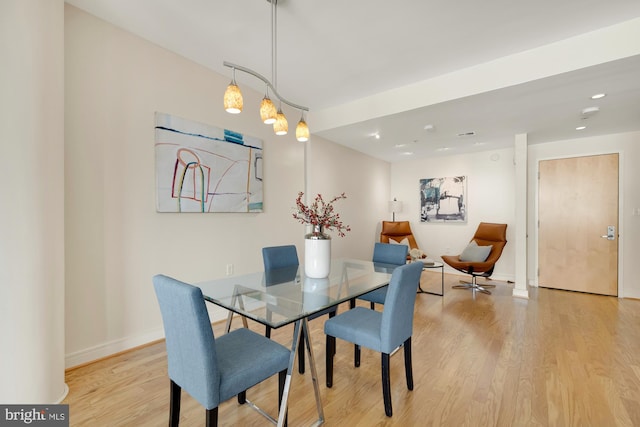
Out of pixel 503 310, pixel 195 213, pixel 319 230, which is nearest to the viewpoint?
pixel 319 230

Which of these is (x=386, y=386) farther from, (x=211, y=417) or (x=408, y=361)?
(x=211, y=417)

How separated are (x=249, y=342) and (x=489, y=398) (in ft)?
5.09

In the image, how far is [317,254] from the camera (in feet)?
6.76

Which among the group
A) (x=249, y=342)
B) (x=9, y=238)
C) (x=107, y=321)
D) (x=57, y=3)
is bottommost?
(x=107, y=321)

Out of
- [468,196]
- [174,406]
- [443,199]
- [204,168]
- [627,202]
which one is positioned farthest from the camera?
[443,199]

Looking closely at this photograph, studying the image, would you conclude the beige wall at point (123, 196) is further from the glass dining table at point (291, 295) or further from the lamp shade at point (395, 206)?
the lamp shade at point (395, 206)

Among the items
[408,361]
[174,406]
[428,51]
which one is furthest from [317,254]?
[428,51]

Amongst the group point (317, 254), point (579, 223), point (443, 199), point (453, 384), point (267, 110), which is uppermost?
point (267, 110)

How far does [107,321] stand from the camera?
88.4 inches

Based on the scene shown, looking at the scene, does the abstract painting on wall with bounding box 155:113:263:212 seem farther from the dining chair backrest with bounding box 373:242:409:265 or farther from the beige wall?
the dining chair backrest with bounding box 373:242:409:265

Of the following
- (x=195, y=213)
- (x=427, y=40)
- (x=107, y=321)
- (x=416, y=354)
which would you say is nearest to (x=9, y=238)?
(x=107, y=321)

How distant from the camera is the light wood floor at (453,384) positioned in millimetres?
1606

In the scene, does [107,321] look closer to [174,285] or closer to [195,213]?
[195,213]

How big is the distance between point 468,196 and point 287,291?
4740mm
